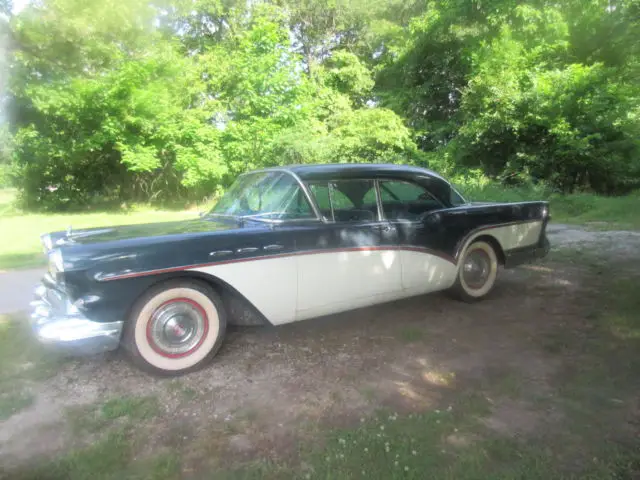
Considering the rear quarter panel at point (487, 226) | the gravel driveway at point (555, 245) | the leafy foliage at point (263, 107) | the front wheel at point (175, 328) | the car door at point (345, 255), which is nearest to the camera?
the front wheel at point (175, 328)

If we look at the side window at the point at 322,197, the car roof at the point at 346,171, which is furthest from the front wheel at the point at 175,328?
the car roof at the point at 346,171

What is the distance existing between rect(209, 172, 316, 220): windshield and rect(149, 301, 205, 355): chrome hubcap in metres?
0.97

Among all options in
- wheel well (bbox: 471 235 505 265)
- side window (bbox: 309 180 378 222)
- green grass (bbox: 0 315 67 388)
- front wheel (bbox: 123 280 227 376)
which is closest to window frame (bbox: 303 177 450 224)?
side window (bbox: 309 180 378 222)

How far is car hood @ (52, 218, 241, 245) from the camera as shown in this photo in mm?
3312

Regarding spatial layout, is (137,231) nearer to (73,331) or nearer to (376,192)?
(73,331)

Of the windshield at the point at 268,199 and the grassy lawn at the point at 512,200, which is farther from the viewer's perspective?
the grassy lawn at the point at 512,200

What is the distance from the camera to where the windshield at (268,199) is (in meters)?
3.76

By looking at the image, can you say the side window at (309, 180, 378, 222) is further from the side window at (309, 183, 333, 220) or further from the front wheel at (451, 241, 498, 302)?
the front wheel at (451, 241, 498, 302)

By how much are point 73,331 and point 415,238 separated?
9.38ft

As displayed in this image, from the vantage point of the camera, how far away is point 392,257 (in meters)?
4.05

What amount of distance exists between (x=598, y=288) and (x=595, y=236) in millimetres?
4174

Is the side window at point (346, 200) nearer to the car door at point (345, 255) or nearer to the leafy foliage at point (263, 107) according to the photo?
the car door at point (345, 255)

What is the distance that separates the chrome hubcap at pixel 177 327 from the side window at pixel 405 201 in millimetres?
1933

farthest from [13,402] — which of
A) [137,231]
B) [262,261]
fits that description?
[262,261]
